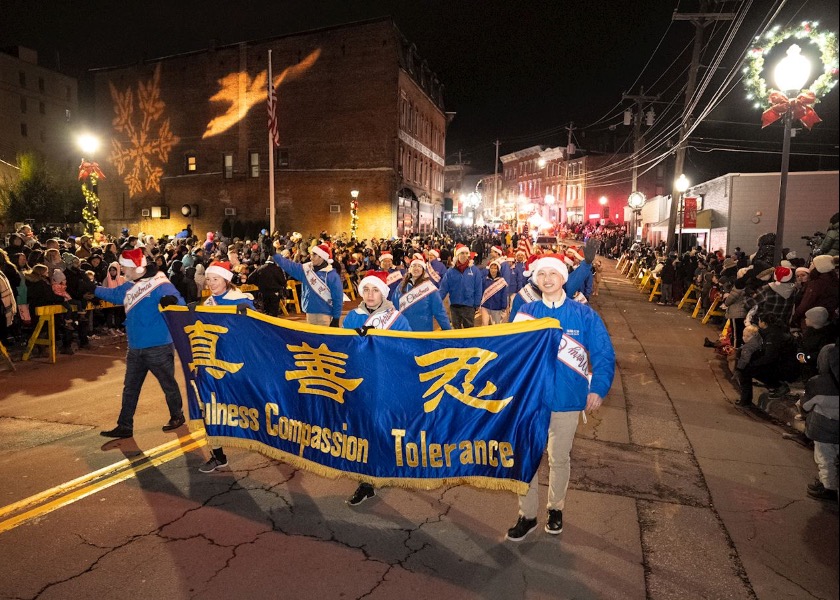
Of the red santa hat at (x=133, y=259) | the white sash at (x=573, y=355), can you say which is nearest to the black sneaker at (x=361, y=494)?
the white sash at (x=573, y=355)

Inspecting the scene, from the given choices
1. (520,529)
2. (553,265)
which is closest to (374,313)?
(553,265)

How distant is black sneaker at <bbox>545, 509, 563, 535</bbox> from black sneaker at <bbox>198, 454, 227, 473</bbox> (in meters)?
3.09

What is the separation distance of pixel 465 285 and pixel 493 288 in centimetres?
112

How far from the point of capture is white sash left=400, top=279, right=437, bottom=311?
26.3ft

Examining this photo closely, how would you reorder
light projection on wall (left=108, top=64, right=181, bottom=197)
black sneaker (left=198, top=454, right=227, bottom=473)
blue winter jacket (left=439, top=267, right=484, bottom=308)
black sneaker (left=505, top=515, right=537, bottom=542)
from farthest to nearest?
light projection on wall (left=108, top=64, right=181, bottom=197)
blue winter jacket (left=439, top=267, right=484, bottom=308)
black sneaker (left=198, top=454, right=227, bottom=473)
black sneaker (left=505, top=515, right=537, bottom=542)

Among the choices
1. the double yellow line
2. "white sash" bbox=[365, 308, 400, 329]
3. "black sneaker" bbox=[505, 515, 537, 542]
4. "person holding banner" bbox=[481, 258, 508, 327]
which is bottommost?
the double yellow line

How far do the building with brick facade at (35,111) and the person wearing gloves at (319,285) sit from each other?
5603cm

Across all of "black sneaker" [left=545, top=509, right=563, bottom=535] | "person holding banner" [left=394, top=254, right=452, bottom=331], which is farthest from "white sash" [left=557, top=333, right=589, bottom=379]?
"person holding banner" [left=394, top=254, right=452, bottom=331]

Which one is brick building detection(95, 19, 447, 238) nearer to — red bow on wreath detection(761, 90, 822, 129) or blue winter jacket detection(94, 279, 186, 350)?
red bow on wreath detection(761, 90, 822, 129)

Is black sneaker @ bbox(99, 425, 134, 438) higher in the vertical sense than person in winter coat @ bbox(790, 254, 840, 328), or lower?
lower

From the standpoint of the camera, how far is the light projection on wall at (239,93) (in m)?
36.7

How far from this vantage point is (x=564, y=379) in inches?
165

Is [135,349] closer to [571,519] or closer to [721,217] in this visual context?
[571,519]

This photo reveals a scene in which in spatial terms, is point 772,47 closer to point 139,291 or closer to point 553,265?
point 553,265
